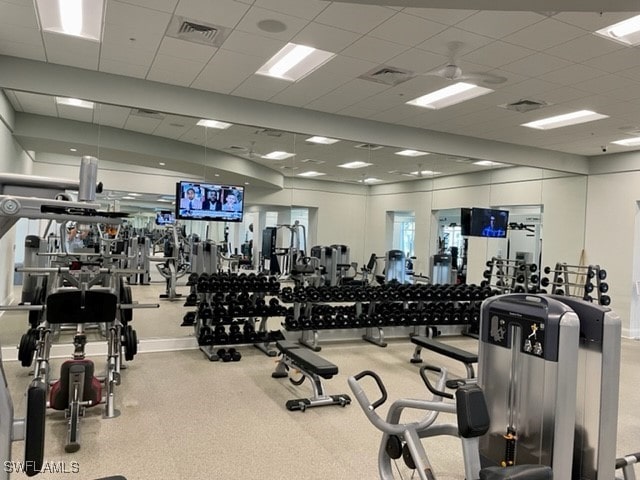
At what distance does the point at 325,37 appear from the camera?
393 centimetres

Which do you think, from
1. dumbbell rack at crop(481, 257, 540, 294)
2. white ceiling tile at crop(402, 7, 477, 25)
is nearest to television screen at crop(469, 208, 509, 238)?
dumbbell rack at crop(481, 257, 540, 294)

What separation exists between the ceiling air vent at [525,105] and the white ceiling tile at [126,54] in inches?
163

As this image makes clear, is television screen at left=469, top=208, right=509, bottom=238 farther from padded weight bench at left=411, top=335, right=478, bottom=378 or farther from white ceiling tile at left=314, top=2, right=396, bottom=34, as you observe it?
white ceiling tile at left=314, top=2, right=396, bottom=34

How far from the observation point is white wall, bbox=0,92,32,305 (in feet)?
17.6

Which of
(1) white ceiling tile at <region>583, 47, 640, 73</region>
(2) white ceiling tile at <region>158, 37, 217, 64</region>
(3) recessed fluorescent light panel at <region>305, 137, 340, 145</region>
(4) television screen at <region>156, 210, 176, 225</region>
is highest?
(1) white ceiling tile at <region>583, 47, 640, 73</region>

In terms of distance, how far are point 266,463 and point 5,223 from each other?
211cm

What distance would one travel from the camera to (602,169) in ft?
27.6

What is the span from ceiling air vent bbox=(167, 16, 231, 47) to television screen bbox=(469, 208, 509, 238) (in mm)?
4776

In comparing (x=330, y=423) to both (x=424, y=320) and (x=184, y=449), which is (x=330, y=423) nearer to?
(x=184, y=449)

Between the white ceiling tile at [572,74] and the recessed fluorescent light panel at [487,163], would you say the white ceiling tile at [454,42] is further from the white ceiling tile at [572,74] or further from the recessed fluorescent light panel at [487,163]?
the recessed fluorescent light panel at [487,163]

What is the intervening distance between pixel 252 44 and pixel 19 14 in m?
1.87

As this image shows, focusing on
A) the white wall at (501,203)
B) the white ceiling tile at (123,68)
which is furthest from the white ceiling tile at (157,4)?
the white wall at (501,203)

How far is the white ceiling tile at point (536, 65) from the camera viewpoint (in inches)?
164

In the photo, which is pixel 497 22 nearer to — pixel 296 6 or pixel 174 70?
pixel 296 6
